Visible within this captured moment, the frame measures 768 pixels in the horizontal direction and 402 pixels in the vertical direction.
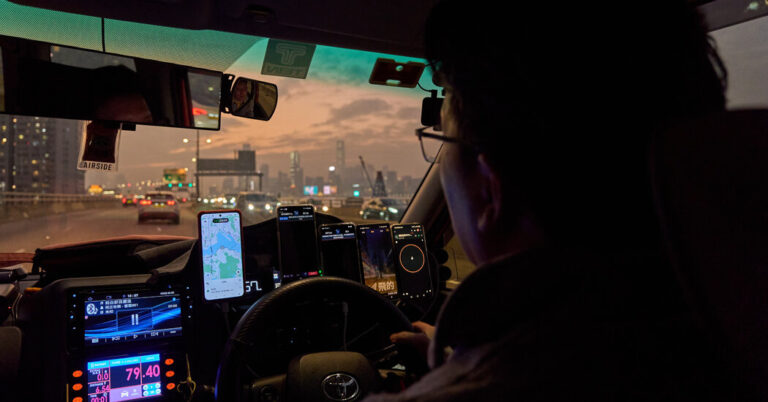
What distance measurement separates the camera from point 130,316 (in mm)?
2367

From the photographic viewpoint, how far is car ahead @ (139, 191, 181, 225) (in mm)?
23578

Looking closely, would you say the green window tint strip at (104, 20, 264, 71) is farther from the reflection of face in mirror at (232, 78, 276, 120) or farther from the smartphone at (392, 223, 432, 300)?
the smartphone at (392, 223, 432, 300)

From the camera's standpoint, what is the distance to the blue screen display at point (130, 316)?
2299mm

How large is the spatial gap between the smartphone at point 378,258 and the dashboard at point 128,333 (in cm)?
95

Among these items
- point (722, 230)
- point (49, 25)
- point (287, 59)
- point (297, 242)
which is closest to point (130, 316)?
point (297, 242)

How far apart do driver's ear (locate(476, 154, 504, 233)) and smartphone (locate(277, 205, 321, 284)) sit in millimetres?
2288

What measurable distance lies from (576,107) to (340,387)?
1.41 metres

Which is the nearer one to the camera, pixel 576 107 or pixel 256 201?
pixel 576 107

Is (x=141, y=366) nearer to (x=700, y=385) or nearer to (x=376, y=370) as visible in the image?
(x=376, y=370)

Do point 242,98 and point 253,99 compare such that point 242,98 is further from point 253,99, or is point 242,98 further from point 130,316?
point 130,316

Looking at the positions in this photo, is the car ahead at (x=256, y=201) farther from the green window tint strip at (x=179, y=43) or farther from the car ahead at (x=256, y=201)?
the green window tint strip at (x=179, y=43)

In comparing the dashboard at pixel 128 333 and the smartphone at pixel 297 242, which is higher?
the smartphone at pixel 297 242

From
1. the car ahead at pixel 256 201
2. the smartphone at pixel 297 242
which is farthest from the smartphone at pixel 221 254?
the car ahead at pixel 256 201

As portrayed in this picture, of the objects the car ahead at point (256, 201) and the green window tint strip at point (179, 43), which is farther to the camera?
the car ahead at point (256, 201)
